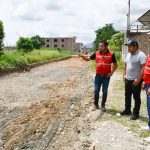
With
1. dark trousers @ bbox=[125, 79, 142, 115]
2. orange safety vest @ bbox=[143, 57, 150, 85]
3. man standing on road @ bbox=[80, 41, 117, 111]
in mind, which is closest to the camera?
orange safety vest @ bbox=[143, 57, 150, 85]

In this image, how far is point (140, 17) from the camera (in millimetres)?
31281

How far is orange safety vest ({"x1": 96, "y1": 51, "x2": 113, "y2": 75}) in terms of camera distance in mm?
10312

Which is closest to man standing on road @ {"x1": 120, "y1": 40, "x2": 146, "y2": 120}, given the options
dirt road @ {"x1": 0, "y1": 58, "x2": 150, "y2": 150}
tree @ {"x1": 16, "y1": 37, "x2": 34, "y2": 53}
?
dirt road @ {"x1": 0, "y1": 58, "x2": 150, "y2": 150}

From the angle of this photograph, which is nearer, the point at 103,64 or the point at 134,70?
the point at 134,70

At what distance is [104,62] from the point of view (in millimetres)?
10383

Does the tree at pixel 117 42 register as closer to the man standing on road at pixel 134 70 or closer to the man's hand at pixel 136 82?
the man standing on road at pixel 134 70

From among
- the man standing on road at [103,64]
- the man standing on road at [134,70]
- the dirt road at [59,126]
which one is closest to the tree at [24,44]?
the dirt road at [59,126]

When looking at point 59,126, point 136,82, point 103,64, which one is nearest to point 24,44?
point 103,64

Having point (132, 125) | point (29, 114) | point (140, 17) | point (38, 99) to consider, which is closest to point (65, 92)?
point (38, 99)

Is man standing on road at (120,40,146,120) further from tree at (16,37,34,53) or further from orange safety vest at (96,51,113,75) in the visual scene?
tree at (16,37,34,53)

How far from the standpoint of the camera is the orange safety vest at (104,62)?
1031 cm

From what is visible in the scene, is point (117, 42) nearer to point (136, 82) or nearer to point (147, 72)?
point (136, 82)

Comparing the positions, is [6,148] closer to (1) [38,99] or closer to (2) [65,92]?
(1) [38,99]

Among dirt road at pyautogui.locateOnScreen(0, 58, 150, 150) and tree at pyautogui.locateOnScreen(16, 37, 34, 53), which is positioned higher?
tree at pyautogui.locateOnScreen(16, 37, 34, 53)
